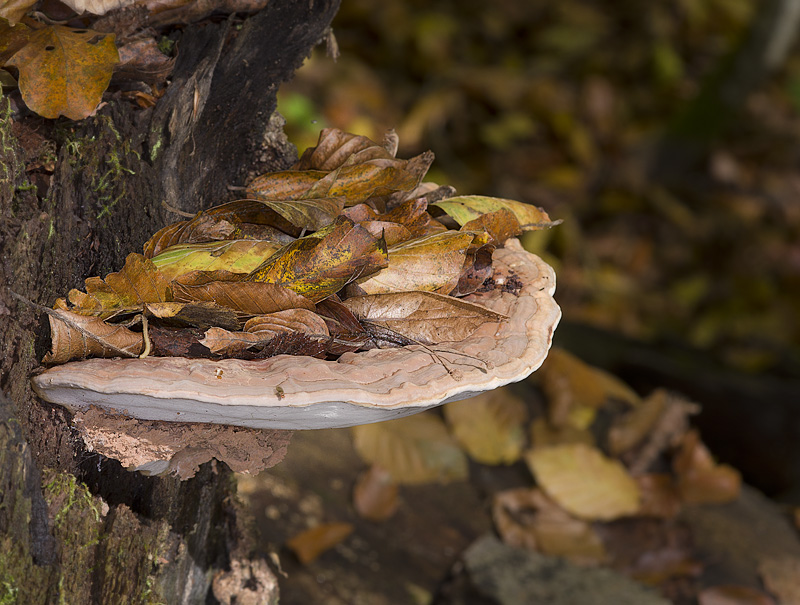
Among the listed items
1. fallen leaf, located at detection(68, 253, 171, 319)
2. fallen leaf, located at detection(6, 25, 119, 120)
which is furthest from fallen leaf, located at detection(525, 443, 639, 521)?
fallen leaf, located at detection(6, 25, 119, 120)

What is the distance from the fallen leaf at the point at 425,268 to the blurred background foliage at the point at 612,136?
11.9 feet

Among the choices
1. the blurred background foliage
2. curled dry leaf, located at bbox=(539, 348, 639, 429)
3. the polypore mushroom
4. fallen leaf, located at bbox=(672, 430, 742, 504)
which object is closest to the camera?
the polypore mushroom

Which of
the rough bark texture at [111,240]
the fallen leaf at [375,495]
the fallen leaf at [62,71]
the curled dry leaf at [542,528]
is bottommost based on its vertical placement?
the curled dry leaf at [542,528]

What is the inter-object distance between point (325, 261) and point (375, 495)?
5.35 feet

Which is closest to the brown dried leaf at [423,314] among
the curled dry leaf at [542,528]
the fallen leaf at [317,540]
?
the fallen leaf at [317,540]

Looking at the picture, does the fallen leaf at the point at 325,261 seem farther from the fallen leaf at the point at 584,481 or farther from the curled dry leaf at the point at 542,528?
the fallen leaf at the point at 584,481

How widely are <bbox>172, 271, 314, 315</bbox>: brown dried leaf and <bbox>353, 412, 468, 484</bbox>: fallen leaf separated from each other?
5.18ft

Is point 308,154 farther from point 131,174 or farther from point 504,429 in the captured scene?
point 504,429

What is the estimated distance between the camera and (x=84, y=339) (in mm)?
847

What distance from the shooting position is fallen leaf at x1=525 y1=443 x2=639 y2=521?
2.47 meters

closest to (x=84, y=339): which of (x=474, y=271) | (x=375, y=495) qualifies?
(x=474, y=271)

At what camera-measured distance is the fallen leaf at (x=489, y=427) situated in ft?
8.76

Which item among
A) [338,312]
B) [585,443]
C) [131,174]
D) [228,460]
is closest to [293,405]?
[338,312]

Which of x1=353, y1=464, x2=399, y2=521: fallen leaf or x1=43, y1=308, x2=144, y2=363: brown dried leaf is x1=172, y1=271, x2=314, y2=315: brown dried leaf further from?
x1=353, y1=464, x2=399, y2=521: fallen leaf
